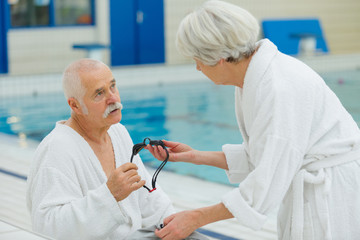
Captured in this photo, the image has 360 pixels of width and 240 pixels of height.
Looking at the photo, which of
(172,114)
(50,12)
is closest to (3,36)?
(50,12)

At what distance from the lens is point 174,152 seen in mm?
2562

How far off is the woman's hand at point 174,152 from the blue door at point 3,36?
10690mm

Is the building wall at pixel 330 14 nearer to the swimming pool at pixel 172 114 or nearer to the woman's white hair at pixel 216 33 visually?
the swimming pool at pixel 172 114

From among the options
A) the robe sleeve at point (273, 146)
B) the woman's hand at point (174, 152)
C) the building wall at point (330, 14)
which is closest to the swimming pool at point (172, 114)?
the woman's hand at point (174, 152)

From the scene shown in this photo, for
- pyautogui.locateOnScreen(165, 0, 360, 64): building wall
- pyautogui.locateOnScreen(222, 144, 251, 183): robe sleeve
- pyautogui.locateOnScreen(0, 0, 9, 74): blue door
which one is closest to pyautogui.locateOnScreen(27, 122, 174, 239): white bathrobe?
pyautogui.locateOnScreen(222, 144, 251, 183): robe sleeve

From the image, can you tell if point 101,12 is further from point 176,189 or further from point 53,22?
point 176,189

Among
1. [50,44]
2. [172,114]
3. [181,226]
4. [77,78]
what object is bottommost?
[172,114]

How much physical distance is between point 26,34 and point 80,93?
11149 millimetres

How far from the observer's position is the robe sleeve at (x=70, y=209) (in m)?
2.13

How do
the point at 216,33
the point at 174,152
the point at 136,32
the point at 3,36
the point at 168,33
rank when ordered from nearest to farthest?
the point at 216,33
the point at 174,152
the point at 3,36
the point at 136,32
the point at 168,33

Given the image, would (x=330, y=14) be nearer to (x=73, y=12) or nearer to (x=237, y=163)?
(x=73, y=12)

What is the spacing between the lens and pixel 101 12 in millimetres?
13930

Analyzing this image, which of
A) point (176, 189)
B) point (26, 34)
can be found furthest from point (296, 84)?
point (26, 34)

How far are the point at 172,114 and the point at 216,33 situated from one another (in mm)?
7518
